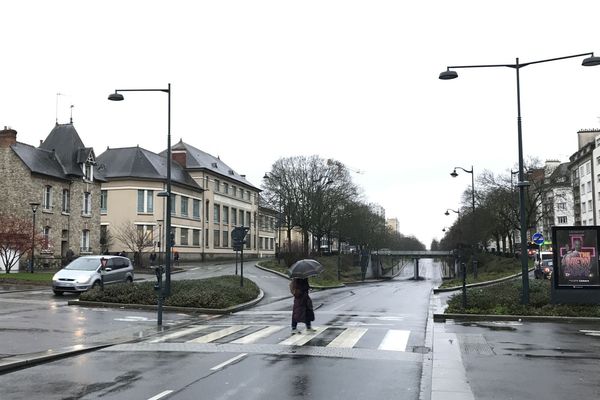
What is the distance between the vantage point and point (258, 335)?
13.1 meters

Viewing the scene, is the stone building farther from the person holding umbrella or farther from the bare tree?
the person holding umbrella

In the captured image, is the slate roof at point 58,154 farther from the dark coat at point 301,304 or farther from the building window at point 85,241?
the dark coat at point 301,304

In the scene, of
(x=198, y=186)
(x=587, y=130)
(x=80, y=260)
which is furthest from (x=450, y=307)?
(x=587, y=130)

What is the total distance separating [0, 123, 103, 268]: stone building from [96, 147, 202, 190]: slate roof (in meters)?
7.28

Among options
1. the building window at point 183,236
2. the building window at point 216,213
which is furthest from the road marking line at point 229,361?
the building window at point 216,213

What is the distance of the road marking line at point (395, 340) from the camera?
1130 centimetres

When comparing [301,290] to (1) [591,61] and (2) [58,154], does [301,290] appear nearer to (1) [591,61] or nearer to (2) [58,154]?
(1) [591,61]

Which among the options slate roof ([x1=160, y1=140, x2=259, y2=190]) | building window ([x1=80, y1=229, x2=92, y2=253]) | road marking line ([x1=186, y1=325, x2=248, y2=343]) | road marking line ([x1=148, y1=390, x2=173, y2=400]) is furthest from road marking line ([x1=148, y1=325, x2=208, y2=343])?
slate roof ([x1=160, y1=140, x2=259, y2=190])

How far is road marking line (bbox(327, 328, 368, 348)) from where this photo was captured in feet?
38.1

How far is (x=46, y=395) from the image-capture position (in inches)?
290

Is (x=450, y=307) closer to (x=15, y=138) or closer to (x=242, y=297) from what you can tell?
(x=242, y=297)

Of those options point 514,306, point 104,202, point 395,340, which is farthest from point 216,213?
point 395,340

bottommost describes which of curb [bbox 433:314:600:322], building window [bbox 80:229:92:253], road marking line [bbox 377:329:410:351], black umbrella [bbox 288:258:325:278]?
curb [bbox 433:314:600:322]

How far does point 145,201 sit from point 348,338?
5682 centimetres
